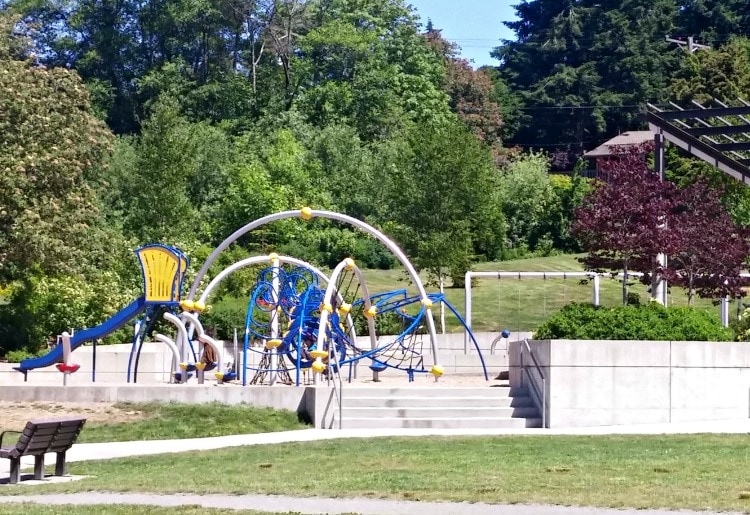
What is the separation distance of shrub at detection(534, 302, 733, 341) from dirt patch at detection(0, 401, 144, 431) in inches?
283

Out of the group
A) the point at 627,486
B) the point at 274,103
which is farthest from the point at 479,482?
the point at 274,103

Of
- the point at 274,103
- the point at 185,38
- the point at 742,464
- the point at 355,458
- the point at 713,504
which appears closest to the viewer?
the point at 713,504

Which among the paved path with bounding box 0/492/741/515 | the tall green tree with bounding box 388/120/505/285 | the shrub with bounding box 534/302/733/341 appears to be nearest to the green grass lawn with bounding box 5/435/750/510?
the paved path with bounding box 0/492/741/515

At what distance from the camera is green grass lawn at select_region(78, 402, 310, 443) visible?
2194 centimetres

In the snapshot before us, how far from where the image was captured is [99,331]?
31000 millimetres

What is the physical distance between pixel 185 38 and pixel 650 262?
5954cm

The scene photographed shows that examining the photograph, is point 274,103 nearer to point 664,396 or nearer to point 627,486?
point 664,396

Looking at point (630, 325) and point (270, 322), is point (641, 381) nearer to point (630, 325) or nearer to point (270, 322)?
point (630, 325)

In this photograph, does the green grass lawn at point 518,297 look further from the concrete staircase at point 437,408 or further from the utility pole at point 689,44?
the utility pole at point 689,44

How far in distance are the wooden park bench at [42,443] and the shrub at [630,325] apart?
9910 mm

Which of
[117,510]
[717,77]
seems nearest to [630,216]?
[117,510]

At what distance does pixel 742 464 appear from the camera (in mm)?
16281

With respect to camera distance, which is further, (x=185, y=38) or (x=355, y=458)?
(x=185, y=38)

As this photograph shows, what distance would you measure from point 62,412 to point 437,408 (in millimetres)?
6228
